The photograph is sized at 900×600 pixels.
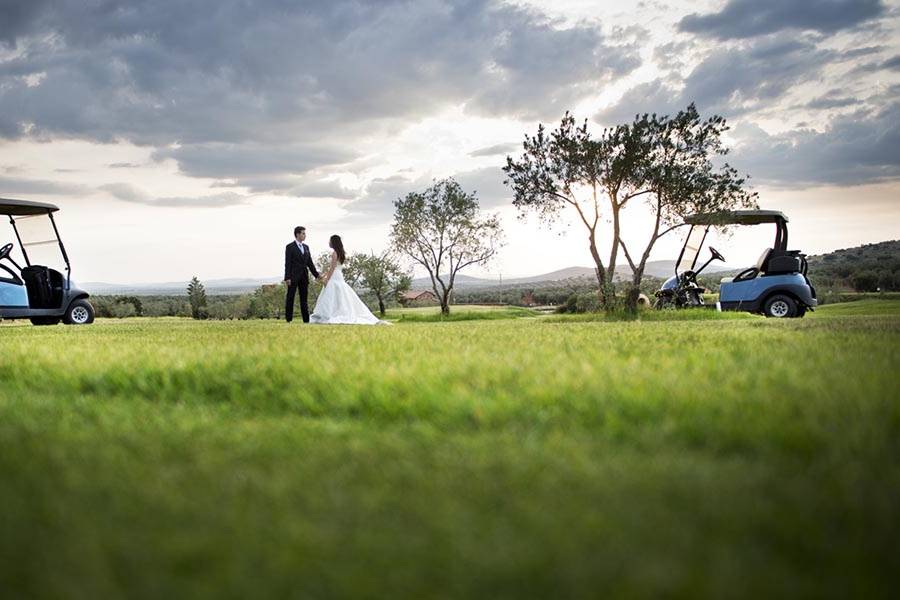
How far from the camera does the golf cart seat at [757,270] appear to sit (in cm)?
1814

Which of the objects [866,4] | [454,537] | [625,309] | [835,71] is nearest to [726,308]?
[625,309]

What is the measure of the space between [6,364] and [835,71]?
18.1 m

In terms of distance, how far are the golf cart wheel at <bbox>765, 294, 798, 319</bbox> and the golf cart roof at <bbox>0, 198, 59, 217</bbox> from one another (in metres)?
21.0

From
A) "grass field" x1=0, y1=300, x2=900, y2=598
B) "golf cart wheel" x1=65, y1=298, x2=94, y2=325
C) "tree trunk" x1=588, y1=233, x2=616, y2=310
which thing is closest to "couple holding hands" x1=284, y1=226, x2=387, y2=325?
"golf cart wheel" x1=65, y1=298, x2=94, y2=325

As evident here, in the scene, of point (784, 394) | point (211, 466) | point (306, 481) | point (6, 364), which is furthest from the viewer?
point (6, 364)

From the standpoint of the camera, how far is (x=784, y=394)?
3.79 metres

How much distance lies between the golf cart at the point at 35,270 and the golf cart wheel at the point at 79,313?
15 centimetres

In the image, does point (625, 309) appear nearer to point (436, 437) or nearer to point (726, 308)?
point (726, 308)

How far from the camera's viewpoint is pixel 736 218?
21.4 meters

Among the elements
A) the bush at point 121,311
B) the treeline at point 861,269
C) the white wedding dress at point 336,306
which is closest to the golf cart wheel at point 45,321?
the white wedding dress at point 336,306

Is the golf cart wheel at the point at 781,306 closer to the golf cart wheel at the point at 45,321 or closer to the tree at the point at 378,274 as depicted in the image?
the golf cart wheel at the point at 45,321

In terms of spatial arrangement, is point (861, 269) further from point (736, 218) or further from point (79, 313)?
point (79, 313)

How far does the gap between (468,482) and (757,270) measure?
60.1 ft

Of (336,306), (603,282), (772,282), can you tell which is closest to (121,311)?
(336,306)
